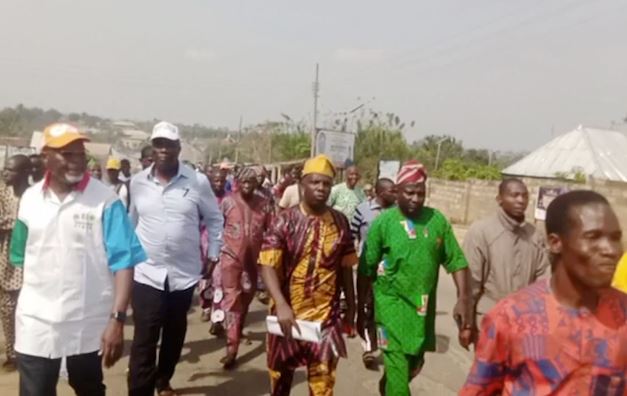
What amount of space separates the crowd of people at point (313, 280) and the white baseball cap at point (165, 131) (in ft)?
0.04

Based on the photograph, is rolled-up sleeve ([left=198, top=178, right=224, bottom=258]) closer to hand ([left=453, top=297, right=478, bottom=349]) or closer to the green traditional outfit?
the green traditional outfit

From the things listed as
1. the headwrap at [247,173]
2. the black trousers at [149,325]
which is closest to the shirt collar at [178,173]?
the black trousers at [149,325]

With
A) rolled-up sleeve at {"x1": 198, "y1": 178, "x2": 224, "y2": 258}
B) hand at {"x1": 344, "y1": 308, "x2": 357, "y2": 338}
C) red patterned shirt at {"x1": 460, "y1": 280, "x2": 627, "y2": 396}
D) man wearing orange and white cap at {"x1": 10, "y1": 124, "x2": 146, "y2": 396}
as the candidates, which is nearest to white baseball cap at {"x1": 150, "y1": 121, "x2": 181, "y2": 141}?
rolled-up sleeve at {"x1": 198, "y1": 178, "x2": 224, "y2": 258}

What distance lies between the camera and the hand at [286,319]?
4.34 m

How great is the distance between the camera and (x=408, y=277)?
4734 millimetres

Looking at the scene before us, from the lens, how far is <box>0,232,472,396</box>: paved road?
5.87m

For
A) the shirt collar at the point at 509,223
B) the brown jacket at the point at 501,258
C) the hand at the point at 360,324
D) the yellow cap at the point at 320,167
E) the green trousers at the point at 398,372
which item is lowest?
the green trousers at the point at 398,372

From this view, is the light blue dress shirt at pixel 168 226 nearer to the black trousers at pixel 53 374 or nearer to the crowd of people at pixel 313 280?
the crowd of people at pixel 313 280

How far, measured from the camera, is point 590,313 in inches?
89.4

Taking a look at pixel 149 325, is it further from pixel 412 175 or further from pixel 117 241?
pixel 412 175

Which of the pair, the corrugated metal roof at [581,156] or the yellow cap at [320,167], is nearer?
the yellow cap at [320,167]

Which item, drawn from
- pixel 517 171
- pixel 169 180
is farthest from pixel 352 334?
Result: pixel 517 171

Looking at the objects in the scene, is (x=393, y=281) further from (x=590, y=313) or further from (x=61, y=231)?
(x=590, y=313)

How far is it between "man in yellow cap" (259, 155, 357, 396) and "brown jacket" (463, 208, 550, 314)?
95cm
